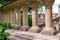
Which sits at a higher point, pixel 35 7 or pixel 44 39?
pixel 35 7

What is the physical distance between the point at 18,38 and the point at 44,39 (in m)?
2.19

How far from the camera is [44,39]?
394 inches

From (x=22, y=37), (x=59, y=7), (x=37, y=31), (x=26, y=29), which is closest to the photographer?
(x=22, y=37)

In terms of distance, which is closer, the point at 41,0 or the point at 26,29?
the point at 41,0

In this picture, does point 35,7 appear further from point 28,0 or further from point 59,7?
point 59,7

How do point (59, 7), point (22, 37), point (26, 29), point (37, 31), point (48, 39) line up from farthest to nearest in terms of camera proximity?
point (59, 7) → point (26, 29) → point (37, 31) → point (22, 37) → point (48, 39)

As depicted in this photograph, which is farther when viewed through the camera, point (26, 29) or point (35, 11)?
point (26, 29)

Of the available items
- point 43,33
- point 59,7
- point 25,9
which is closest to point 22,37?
point 43,33

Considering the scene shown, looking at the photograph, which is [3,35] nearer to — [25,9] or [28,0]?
[28,0]

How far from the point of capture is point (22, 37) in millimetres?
11547

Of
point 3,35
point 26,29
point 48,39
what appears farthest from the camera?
point 26,29

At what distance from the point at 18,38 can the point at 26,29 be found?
132 inches

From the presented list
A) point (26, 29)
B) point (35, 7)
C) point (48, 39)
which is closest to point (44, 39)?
point (48, 39)

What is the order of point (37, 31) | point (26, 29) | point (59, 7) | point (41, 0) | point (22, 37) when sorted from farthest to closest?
point (59, 7)
point (26, 29)
point (37, 31)
point (41, 0)
point (22, 37)
